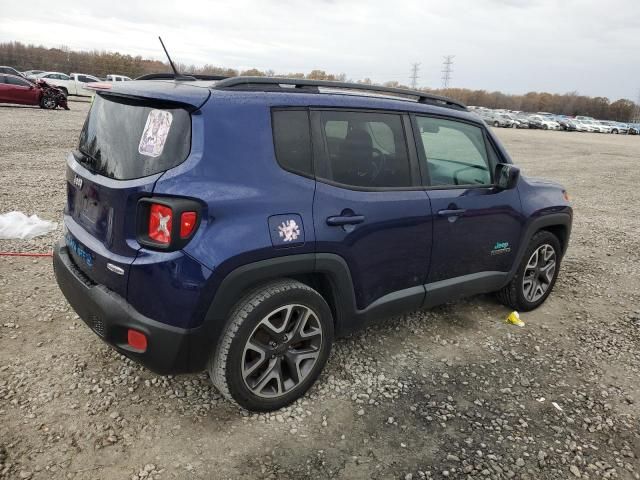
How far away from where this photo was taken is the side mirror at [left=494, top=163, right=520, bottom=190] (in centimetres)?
366

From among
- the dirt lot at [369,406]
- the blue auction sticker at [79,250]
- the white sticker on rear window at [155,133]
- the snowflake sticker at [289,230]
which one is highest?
the white sticker on rear window at [155,133]

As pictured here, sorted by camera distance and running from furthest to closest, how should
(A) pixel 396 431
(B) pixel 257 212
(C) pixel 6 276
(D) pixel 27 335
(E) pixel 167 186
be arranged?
(C) pixel 6 276 < (D) pixel 27 335 < (A) pixel 396 431 < (B) pixel 257 212 < (E) pixel 167 186

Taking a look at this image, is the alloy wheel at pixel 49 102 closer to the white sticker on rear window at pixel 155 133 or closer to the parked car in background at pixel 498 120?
the white sticker on rear window at pixel 155 133

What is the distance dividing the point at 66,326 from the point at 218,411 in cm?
151

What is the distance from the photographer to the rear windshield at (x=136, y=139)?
240 centimetres

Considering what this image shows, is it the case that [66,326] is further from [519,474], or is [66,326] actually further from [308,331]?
[519,474]

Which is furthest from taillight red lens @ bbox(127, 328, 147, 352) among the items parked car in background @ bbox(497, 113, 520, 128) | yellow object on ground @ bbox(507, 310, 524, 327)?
parked car in background @ bbox(497, 113, 520, 128)

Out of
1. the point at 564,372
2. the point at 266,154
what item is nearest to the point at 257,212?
the point at 266,154

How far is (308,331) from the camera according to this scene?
2871mm

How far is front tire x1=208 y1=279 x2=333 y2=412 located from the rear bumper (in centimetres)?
22

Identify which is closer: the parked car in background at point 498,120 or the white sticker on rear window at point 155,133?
the white sticker on rear window at point 155,133

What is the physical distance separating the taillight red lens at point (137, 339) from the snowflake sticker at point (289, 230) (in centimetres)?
84

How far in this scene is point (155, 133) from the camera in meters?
2.47

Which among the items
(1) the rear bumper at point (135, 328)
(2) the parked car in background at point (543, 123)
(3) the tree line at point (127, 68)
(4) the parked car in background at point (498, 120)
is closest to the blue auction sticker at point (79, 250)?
(1) the rear bumper at point (135, 328)
